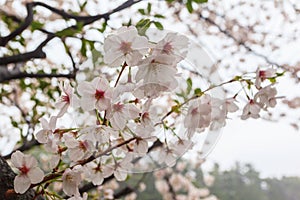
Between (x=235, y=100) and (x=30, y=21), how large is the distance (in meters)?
0.48

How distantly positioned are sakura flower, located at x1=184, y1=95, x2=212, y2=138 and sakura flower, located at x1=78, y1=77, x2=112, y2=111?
0.10m

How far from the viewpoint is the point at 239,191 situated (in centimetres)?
732

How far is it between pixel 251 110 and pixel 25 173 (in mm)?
263

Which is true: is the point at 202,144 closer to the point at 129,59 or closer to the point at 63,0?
the point at 129,59

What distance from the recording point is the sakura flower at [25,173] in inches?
15.0

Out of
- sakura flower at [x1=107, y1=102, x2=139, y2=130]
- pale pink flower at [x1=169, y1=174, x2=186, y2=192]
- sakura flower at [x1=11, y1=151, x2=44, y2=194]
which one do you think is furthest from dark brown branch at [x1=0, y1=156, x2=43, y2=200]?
pale pink flower at [x1=169, y1=174, x2=186, y2=192]

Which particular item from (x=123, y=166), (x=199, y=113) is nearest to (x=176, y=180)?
(x=123, y=166)

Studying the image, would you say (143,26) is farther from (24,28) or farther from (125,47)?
(24,28)

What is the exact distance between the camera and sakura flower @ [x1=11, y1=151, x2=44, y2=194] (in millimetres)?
380

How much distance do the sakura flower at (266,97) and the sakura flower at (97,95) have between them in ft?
0.58

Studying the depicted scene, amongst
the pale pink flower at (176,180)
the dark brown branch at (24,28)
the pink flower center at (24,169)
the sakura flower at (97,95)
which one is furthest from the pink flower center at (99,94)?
the pale pink flower at (176,180)

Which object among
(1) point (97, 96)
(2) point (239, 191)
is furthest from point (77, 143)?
(2) point (239, 191)

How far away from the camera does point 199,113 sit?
416mm

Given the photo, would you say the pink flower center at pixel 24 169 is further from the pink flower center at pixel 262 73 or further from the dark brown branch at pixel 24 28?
the dark brown branch at pixel 24 28
